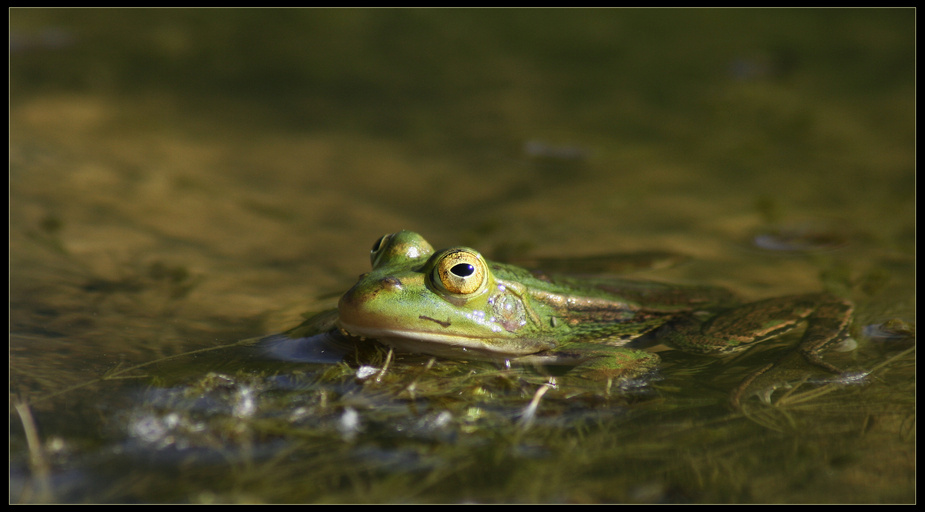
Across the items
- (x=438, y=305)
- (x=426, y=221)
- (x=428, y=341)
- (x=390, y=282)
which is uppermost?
(x=426, y=221)

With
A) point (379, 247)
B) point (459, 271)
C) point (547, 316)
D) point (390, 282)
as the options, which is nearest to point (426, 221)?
point (379, 247)

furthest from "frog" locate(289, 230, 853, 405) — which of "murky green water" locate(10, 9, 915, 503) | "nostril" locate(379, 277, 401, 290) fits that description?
"murky green water" locate(10, 9, 915, 503)

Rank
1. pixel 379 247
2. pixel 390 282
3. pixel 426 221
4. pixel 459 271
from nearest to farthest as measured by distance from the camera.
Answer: pixel 390 282
pixel 459 271
pixel 379 247
pixel 426 221

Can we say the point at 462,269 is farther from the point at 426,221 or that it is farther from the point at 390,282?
the point at 426,221

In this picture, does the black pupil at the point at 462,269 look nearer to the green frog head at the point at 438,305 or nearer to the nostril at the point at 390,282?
the green frog head at the point at 438,305

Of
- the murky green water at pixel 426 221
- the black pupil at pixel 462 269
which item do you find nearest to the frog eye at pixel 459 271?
the black pupil at pixel 462 269

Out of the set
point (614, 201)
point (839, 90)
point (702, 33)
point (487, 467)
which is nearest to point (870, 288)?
point (614, 201)
